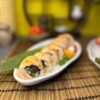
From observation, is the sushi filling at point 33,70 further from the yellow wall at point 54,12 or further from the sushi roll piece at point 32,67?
the yellow wall at point 54,12

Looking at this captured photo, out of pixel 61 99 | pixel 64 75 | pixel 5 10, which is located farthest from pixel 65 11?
pixel 61 99

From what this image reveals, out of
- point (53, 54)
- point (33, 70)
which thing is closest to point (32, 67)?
point (33, 70)

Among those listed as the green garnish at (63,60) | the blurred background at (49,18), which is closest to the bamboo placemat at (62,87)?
the green garnish at (63,60)

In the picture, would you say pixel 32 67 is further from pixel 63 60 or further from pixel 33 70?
pixel 63 60

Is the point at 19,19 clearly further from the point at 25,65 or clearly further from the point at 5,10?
the point at 25,65

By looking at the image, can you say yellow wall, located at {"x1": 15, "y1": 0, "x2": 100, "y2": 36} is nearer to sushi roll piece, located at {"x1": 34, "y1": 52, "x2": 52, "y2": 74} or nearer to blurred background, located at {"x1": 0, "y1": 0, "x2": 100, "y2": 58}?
blurred background, located at {"x1": 0, "y1": 0, "x2": 100, "y2": 58}

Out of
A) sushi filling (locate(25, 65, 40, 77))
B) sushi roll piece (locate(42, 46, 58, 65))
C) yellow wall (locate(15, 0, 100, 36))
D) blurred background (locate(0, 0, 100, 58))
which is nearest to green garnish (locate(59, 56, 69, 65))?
sushi roll piece (locate(42, 46, 58, 65))
